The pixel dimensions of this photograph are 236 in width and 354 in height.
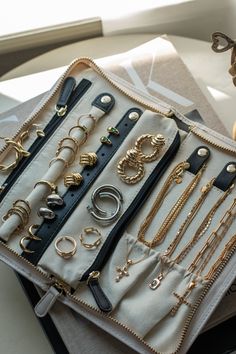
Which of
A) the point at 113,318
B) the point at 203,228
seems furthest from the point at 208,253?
the point at 113,318

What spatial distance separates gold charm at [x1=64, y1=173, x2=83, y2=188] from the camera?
0.69 meters

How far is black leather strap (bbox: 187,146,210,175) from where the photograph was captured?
27.2 inches

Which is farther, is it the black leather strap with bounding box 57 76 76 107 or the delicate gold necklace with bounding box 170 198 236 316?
the black leather strap with bounding box 57 76 76 107

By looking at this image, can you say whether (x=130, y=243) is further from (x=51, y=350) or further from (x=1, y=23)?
(x=1, y=23)

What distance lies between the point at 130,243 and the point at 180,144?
0.15 meters

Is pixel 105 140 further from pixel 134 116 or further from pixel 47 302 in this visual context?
pixel 47 302

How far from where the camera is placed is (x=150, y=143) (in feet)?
2.30

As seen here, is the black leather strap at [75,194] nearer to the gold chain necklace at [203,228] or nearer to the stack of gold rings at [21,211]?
the stack of gold rings at [21,211]

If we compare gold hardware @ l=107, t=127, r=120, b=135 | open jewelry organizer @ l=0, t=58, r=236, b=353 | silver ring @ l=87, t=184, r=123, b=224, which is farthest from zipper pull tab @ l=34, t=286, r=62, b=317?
gold hardware @ l=107, t=127, r=120, b=135

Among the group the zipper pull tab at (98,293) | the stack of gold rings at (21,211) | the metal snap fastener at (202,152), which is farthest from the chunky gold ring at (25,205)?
the metal snap fastener at (202,152)

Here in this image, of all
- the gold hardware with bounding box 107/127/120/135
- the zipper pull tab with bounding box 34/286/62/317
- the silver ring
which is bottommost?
the zipper pull tab with bounding box 34/286/62/317

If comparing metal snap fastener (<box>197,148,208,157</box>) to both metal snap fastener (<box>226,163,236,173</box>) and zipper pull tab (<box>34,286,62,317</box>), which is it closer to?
metal snap fastener (<box>226,163,236,173</box>)

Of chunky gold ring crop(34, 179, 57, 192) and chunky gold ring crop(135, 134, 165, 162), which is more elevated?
chunky gold ring crop(135, 134, 165, 162)

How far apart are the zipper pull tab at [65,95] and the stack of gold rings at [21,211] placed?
0.14 meters
